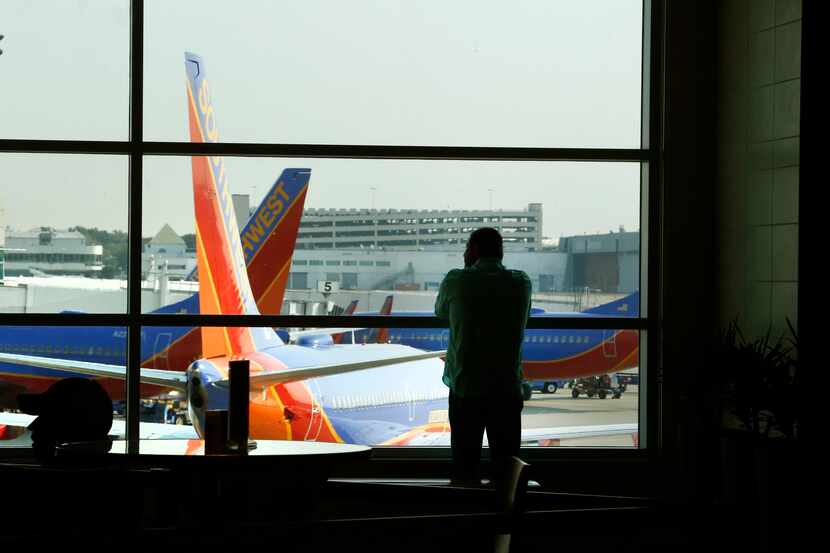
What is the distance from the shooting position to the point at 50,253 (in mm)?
4660

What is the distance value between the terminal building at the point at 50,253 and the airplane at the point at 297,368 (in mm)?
433

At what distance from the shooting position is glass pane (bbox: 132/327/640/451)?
461 cm

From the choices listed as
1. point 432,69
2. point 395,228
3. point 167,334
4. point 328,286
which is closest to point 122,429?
point 167,334

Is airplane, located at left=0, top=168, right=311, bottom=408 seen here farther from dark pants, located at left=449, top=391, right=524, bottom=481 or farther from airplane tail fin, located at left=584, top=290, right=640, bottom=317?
airplane tail fin, located at left=584, top=290, right=640, bottom=317

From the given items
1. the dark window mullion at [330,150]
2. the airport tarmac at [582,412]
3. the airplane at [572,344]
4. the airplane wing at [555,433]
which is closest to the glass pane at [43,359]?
the dark window mullion at [330,150]

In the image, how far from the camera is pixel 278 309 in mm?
4547

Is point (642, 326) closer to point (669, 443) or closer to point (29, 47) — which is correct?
point (669, 443)

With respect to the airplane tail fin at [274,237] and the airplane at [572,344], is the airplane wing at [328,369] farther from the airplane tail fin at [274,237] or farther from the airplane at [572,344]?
the airplane tail fin at [274,237]

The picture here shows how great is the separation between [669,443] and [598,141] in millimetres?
1497

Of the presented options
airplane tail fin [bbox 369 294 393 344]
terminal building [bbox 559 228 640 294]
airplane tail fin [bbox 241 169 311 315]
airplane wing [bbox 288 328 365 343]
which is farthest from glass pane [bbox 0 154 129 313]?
terminal building [bbox 559 228 640 294]

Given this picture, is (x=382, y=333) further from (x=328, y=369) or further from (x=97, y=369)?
(x=97, y=369)

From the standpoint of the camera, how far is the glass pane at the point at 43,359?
4.45 meters

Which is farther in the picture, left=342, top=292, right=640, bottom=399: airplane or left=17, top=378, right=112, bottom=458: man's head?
left=342, top=292, right=640, bottom=399: airplane

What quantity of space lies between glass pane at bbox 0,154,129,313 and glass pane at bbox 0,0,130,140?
0.16 meters
